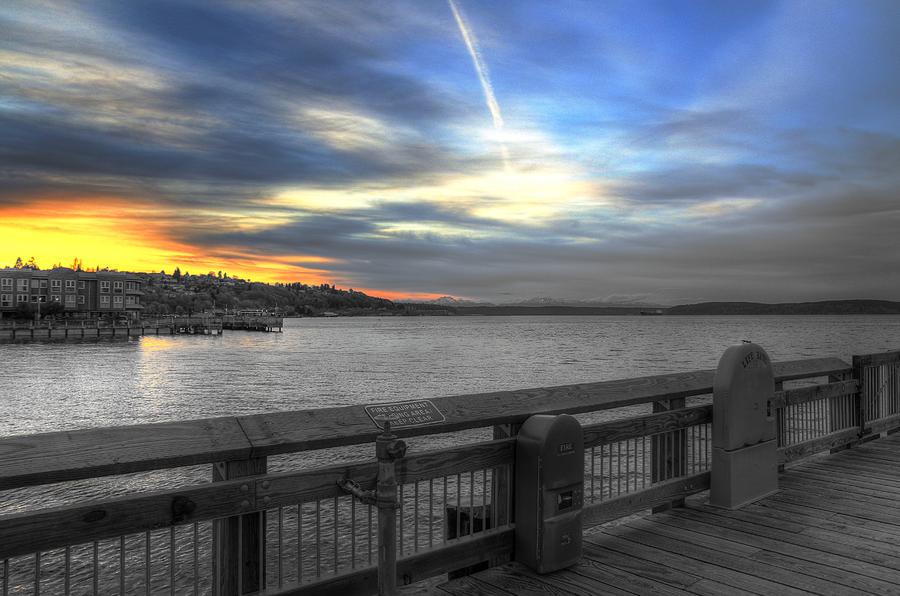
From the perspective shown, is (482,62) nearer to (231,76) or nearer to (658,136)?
(658,136)

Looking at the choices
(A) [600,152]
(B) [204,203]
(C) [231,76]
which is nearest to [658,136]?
(A) [600,152]

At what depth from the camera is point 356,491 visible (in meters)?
2.88

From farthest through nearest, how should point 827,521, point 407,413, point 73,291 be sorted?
point 73,291 < point 827,521 < point 407,413

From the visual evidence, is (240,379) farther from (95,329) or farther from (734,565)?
(95,329)

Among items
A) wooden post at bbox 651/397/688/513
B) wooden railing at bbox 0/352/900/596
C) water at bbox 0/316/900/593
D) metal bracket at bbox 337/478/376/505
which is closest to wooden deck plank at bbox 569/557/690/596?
wooden railing at bbox 0/352/900/596

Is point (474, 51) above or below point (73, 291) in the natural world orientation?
above

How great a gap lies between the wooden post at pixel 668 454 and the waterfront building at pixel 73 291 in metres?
151

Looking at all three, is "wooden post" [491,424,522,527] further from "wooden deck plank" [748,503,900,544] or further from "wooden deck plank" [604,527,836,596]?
"wooden deck plank" [748,503,900,544]

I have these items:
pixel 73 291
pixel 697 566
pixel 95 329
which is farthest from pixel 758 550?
pixel 73 291

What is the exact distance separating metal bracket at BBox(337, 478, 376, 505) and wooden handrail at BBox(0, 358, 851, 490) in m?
0.19

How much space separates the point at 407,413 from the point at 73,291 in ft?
531

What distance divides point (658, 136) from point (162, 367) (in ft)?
169

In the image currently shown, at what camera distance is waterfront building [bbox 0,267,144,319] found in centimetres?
13400

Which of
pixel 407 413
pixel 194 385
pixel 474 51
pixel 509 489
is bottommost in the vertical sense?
pixel 194 385
